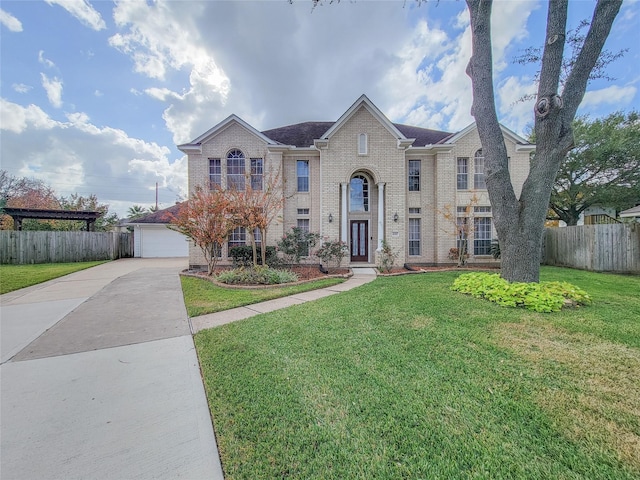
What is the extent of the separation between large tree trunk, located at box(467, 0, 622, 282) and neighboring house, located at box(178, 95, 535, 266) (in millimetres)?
6224

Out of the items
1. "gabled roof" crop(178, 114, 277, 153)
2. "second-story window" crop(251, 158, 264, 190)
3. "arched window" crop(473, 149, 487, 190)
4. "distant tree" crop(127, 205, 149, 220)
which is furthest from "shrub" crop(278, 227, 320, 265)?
"distant tree" crop(127, 205, 149, 220)

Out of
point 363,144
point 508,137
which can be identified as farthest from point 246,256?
point 508,137

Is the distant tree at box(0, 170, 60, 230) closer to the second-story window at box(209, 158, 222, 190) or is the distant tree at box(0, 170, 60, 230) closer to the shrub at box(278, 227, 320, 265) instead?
the second-story window at box(209, 158, 222, 190)

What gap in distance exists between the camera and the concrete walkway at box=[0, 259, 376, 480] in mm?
1906

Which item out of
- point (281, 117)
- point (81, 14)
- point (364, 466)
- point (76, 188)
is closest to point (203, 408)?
point (364, 466)

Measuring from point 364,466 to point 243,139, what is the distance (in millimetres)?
13447

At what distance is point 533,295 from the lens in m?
5.06

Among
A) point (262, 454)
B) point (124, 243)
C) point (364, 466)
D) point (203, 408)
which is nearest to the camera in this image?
point (364, 466)

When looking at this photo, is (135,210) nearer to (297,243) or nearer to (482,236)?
(297,243)

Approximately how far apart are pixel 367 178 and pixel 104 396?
509 inches

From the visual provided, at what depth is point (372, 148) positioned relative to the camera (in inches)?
493

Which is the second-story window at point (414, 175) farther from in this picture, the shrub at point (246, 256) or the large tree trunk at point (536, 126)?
the shrub at point (246, 256)

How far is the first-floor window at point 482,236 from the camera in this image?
13.4 m

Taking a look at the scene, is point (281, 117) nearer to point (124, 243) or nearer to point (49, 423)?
point (124, 243)
